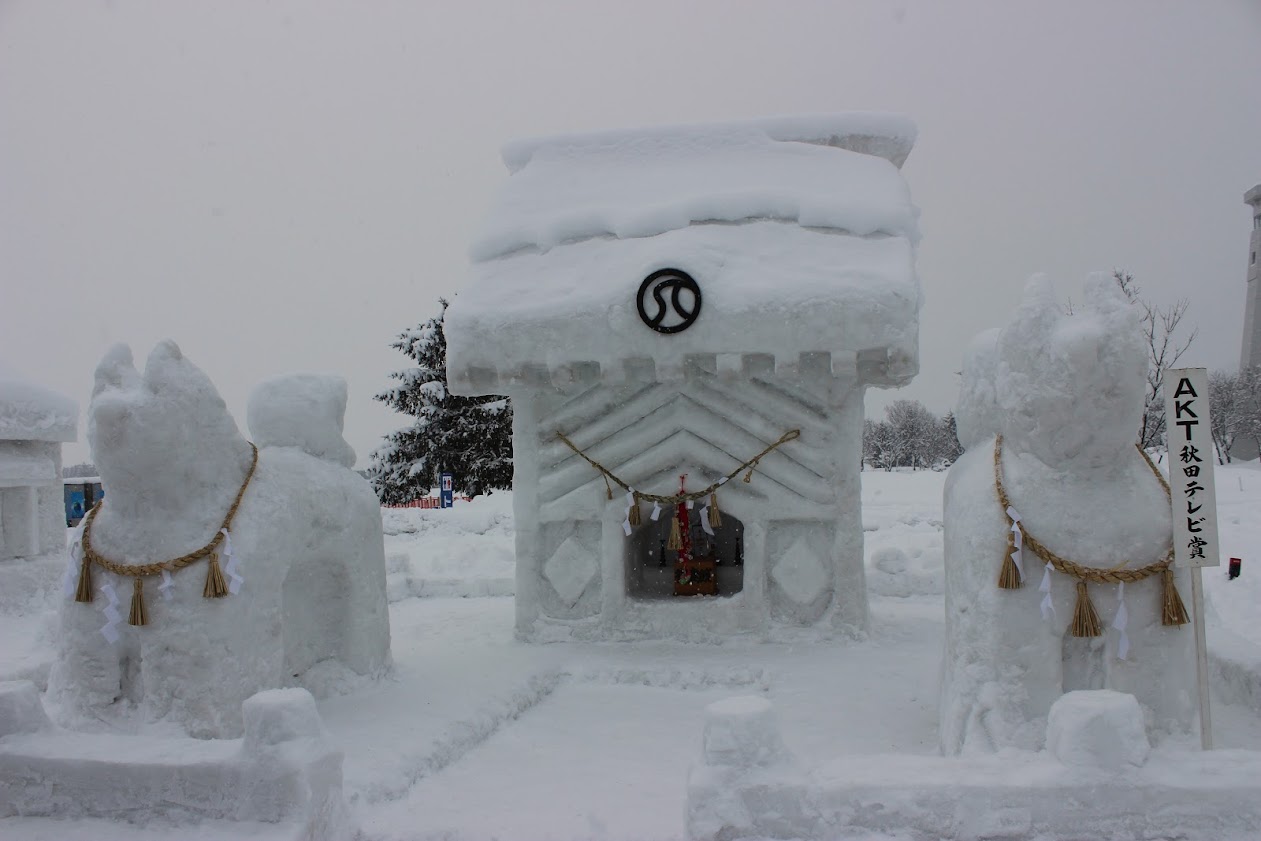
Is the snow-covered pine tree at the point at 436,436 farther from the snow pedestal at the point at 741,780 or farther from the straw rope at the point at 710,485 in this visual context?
the snow pedestal at the point at 741,780

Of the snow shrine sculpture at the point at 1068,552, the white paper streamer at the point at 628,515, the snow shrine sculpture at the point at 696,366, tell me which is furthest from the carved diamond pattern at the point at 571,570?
the snow shrine sculpture at the point at 1068,552

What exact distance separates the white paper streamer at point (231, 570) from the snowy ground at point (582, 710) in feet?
3.54

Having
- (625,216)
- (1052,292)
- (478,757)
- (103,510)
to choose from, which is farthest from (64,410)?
(1052,292)

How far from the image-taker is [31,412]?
10461 mm

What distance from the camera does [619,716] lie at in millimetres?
6090

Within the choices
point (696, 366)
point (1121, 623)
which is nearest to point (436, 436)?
point (696, 366)

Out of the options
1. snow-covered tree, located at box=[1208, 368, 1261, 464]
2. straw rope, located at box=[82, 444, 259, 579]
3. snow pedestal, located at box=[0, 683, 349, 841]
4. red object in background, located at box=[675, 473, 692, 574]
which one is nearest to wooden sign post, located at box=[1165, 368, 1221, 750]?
snow pedestal, located at box=[0, 683, 349, 841]

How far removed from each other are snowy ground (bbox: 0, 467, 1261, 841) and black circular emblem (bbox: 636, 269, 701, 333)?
263 centimetres

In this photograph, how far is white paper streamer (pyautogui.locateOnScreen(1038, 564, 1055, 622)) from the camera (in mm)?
4340

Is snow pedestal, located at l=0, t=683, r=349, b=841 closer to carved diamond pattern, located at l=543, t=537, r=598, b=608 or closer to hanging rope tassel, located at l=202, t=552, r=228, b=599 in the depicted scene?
hanging rope tassel, located at l=202, t=552, r=228, b=599

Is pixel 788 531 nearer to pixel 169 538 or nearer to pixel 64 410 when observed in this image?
pixel 169 538

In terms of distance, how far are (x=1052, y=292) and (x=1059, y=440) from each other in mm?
731

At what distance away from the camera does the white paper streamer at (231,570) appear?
17.0 feet

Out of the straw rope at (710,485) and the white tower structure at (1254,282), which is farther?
the white tower structure at (1254,282)
